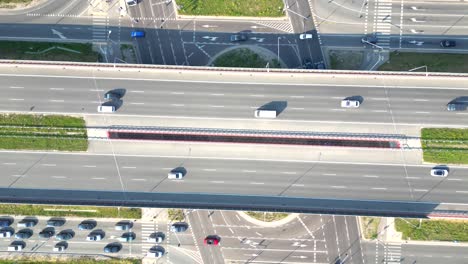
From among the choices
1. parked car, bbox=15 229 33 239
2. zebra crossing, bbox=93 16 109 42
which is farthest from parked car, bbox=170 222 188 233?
zebra crossing, bbox=93 16 109 42

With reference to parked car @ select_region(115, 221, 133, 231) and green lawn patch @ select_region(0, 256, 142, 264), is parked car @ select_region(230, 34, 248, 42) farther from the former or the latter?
green lawn patch @ select_region(0, 256, 142, 264)

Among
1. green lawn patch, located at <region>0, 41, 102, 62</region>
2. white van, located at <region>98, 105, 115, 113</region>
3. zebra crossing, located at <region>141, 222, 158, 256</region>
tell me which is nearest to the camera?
white van, located at <region>98, 105, 115, 113</region>

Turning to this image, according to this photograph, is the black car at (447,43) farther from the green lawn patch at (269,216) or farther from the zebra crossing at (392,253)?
the green lawn patch at (269,216)

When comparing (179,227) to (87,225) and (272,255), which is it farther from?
(272,255)

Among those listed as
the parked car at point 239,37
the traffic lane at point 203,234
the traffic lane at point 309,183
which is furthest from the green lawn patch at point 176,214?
the parked car at point 239,37

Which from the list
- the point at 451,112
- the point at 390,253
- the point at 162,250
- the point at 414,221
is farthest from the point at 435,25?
the point at 162,250
